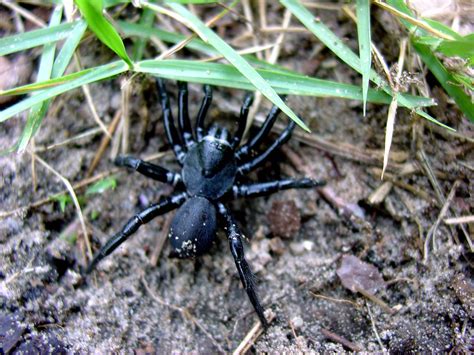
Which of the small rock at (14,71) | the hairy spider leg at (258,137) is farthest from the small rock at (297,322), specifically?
the small rock at (14,71)

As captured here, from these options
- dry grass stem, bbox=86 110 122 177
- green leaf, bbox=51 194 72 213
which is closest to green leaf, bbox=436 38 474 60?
Answer: dry grass stem, bbox=86 110 122 177

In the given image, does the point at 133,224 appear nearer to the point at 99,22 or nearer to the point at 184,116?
the point at 184,116

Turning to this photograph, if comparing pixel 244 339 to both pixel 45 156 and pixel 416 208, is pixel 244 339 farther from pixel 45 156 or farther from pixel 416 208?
pixel 45 156

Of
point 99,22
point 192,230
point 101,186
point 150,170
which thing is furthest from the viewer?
point 101,186

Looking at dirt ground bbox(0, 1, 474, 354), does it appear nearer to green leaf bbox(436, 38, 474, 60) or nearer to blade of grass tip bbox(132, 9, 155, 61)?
blade of grass tip bbox(132, 9, 155, 61)

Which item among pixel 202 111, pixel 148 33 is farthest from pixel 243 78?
pixel 148 33

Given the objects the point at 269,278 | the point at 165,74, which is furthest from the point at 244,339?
the point at 165,74

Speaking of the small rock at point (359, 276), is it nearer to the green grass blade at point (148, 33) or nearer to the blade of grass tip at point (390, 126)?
the blade of grass tip at point (390, 126)
